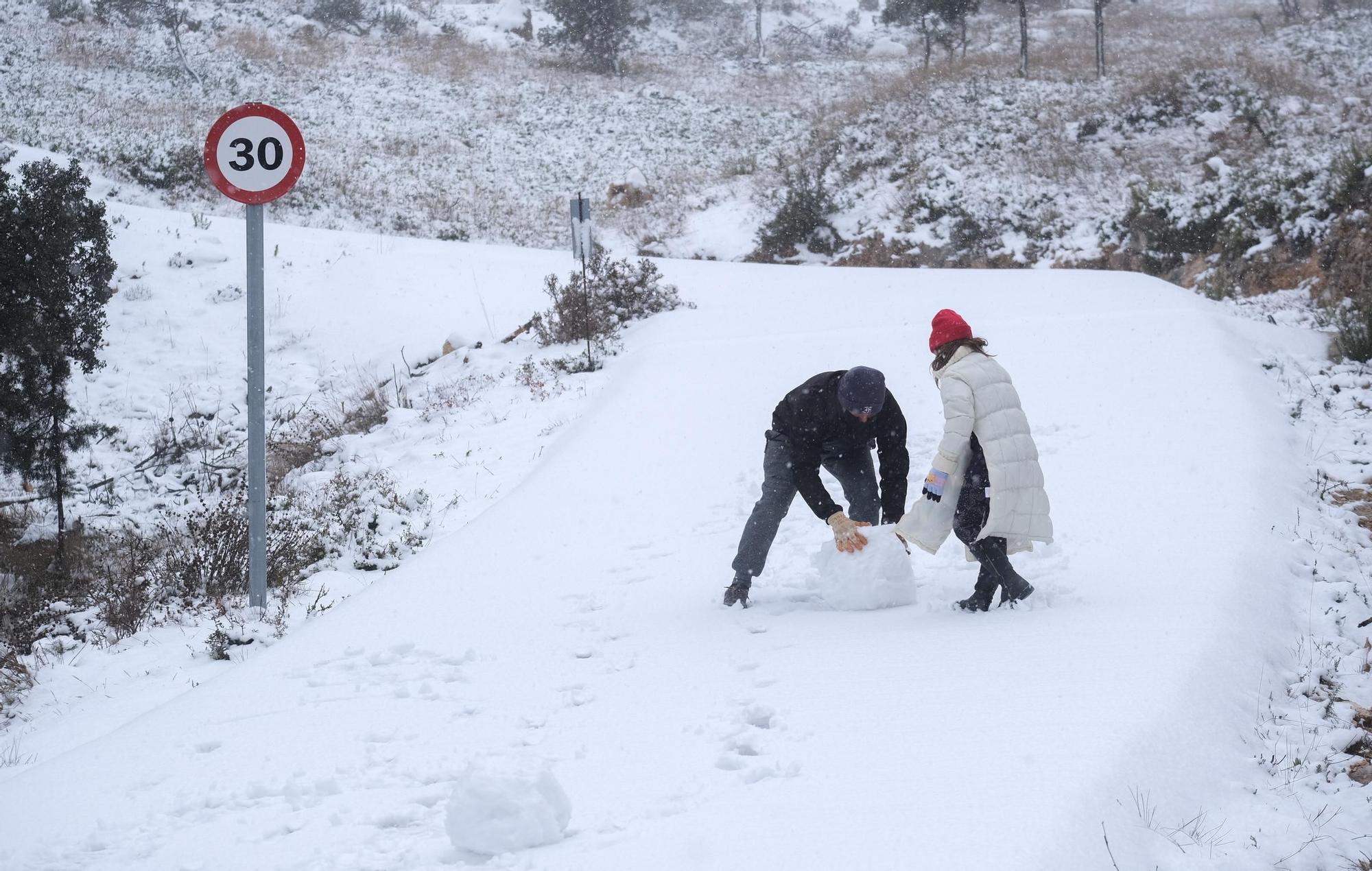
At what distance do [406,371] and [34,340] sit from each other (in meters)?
4.25

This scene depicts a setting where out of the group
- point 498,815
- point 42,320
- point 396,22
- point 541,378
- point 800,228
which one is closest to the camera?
point 498,815

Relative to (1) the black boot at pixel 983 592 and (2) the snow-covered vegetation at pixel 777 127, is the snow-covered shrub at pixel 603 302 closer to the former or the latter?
(2) the snow-covered vegetation at pixel 777 127

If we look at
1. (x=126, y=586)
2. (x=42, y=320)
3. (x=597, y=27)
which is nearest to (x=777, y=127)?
(x=597, y=27)

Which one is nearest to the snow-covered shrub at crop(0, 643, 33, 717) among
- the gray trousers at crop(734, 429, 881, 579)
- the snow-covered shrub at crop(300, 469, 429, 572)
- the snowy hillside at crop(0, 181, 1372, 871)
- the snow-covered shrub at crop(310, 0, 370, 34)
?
the snowy hillside at crop(0, 181, 1372, 871)

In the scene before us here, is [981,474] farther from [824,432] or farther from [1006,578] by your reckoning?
[824,432]

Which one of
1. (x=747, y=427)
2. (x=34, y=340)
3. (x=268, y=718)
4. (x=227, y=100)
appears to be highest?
(x=227, y=100)

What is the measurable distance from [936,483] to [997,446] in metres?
0.34

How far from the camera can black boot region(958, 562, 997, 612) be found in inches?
183

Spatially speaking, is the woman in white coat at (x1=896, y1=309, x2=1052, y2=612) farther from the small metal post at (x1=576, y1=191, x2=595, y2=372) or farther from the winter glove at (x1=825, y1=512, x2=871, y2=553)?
the small metal post at (x1=576, y1=191, x2=595, y2=372)

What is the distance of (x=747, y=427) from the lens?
8.66 meters

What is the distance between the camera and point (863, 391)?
447cm

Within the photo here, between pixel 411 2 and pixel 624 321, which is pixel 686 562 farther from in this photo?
pixel 411 2

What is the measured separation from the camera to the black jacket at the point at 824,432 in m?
4.79

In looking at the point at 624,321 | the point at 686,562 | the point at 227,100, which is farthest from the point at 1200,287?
the point at 227,100
